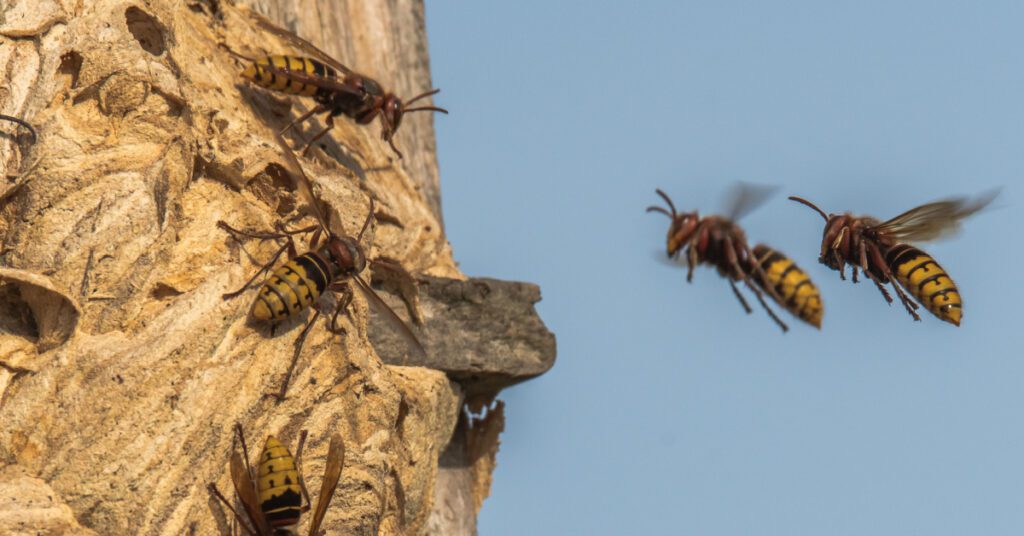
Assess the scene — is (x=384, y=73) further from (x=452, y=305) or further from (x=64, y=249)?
(x=64, y=249)

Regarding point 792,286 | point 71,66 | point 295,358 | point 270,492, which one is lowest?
point 270,492

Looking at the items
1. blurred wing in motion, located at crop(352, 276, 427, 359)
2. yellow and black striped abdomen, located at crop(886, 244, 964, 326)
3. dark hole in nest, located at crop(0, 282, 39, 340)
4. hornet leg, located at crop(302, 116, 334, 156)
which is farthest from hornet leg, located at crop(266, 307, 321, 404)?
yellow and black striped abdomen, located at crop(886, 244, 964, 326)

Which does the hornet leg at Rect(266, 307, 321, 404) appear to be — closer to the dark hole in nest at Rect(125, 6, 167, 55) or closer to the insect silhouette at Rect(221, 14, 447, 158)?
the insect silhouette at Rect(221, 14, 447, 158)

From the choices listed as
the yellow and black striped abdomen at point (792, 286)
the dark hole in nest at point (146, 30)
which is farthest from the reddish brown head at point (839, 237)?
the dark hole in nest at point (146, 30)

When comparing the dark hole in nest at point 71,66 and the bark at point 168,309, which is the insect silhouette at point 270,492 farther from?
the dark hole in nest at point 71,66

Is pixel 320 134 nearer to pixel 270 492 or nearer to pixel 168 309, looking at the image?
pixel 168 309

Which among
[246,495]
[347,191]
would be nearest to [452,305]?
[347,191]

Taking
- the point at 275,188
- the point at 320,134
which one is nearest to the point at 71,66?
the point at 275,188
